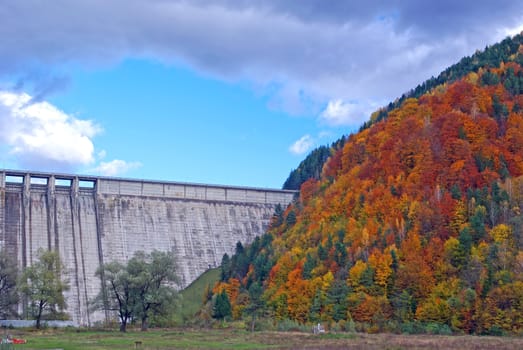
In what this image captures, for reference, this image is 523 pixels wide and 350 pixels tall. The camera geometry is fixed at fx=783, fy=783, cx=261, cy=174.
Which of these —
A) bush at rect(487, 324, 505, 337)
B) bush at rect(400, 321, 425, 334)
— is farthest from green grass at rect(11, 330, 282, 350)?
bush at rect(487, 324, 505, 337)

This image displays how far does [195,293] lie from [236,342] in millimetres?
41069

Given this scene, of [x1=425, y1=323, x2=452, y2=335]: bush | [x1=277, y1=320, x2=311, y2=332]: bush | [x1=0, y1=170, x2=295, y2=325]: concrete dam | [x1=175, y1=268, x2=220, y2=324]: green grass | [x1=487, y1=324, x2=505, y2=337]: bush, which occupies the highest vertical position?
[x1=0, y1=170, x2=295, y2=325]: concrete dam

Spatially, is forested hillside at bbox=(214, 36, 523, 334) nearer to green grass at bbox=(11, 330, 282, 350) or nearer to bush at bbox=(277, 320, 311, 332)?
bush at bbox=(277, 320, 311, 332)

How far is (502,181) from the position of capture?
3263 inches

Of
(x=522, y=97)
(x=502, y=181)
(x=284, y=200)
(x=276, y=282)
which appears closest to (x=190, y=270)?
(x=276, y=282)

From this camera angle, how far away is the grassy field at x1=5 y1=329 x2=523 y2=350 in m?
48.3

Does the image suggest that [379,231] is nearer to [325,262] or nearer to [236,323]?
[325,262]

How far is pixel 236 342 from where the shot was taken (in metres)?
53.6

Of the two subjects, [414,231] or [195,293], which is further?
[195,293]

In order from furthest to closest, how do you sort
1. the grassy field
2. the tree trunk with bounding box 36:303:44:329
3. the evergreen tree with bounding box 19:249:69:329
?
the evergreen tree with bounding box 19:249:69:329
the tree trunk with bounding box 36:303:44:329
the grassy field

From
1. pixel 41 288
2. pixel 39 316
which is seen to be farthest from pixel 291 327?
pixel 41 288

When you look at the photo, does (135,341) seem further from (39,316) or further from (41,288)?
(41,288)

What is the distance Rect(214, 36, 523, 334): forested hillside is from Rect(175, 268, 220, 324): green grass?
10.3 feet

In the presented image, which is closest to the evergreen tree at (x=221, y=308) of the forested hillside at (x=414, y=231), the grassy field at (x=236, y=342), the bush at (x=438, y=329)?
the forested hillside at (x=414, y=231)
